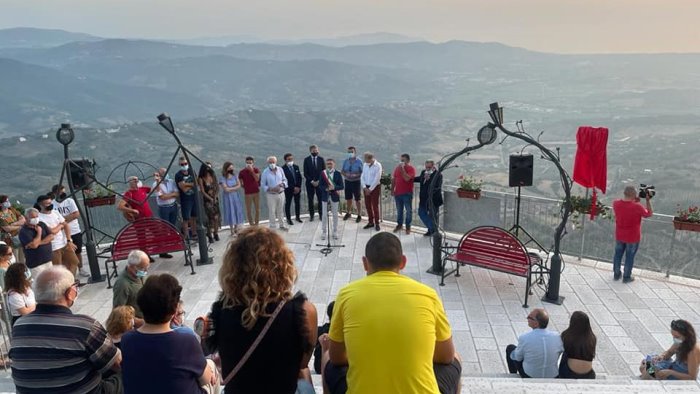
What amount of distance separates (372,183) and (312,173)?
1.51 m

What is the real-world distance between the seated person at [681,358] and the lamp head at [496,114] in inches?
142

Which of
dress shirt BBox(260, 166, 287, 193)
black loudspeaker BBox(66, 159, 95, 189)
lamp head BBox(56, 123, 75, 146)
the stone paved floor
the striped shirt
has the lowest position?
the stone paved floor

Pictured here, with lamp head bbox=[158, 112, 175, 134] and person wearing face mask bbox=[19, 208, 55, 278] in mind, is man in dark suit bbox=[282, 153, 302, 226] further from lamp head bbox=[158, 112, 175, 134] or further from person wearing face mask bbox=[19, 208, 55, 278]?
person wearing face mask bbox=[19, 208, 55, 278]

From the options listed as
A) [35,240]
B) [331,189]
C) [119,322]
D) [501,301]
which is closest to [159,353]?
[119,322]

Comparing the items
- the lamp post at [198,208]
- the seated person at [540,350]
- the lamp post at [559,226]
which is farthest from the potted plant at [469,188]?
the seated person at [540,350]

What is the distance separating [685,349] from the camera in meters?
4.70

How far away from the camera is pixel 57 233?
7.64 metres

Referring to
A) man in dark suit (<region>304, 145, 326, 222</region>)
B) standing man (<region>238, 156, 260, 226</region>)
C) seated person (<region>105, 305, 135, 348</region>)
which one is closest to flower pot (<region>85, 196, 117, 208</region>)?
standing man (<region>238, 156, 260, 226</region>)

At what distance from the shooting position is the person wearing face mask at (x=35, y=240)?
7125mm

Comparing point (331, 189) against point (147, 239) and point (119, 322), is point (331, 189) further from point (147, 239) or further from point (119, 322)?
point (119, 322)

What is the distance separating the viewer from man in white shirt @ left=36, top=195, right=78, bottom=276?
7.59 metres

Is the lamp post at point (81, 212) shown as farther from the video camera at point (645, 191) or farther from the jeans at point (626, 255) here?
the video camera at point (645, 191)

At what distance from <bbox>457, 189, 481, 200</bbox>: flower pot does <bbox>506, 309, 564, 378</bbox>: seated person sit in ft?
17.2

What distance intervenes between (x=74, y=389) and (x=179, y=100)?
212 metres
